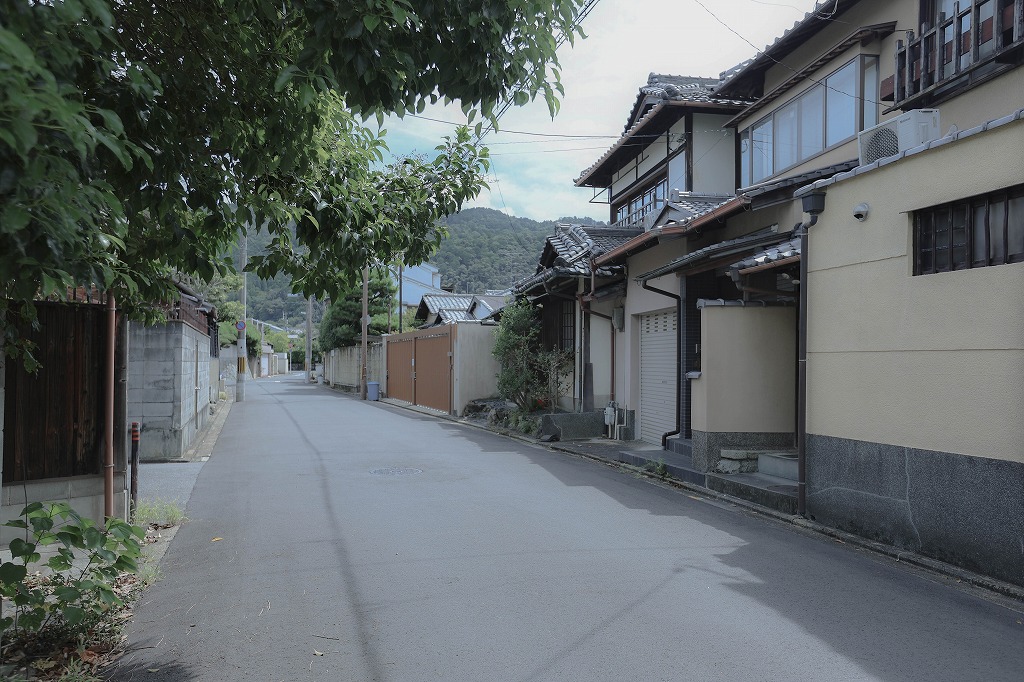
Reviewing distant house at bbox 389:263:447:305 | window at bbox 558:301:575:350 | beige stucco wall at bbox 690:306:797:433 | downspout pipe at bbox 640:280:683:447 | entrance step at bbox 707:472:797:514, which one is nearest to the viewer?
entrance step at bbox 707:472:797:514

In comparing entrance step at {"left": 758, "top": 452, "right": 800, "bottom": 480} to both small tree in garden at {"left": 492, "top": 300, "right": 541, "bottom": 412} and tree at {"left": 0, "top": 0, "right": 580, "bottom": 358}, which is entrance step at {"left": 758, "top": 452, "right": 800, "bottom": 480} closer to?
tree at {"left": 0, "top": 0, "right": 580, "bottom": 358}

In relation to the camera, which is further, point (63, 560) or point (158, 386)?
point (158, 386)

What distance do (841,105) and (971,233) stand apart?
6.43 m

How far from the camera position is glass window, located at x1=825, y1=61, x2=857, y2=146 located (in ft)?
37.9

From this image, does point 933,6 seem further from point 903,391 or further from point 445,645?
point 445,645

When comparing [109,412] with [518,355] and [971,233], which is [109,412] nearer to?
[971,233]

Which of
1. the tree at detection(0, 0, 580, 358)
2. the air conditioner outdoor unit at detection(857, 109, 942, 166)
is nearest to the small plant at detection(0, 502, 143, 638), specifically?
the tree at detection(0, 0, 580, 358)

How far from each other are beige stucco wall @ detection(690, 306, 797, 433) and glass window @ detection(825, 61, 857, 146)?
12.4ft

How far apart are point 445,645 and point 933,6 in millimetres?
10680

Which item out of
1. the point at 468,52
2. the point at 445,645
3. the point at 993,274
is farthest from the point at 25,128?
the point at 993,274

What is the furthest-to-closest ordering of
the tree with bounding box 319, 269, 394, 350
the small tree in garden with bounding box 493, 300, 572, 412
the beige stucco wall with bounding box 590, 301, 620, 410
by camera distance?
the tree with bounding box 319, 269, 394, 350, the small tree in garden with bounding box 493, 300, 572, 412, the beige stucco wall with bounding box 590, 301, 620, 410

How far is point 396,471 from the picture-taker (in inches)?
456

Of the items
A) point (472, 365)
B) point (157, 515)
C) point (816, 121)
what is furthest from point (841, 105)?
point (472, 365)

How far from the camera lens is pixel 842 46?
37.6 ft
